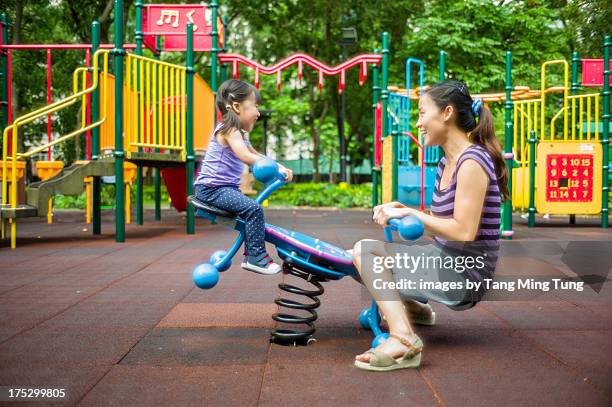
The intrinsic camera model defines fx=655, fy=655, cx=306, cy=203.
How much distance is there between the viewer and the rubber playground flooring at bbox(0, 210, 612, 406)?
241cm

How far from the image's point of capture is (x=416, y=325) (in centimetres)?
361

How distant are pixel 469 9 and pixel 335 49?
4.95 metres

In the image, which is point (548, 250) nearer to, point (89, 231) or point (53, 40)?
point (89, 231)

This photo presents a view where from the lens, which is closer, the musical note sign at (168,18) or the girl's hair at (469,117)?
the girl's hair at (469,117)

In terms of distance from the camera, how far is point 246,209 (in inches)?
135

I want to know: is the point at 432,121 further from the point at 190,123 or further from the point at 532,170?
the point at 532,170

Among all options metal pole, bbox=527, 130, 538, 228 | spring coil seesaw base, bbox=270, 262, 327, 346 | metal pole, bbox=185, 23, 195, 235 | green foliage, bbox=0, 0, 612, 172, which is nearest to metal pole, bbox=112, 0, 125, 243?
metal pole, bbox=185, 23, 195, 235

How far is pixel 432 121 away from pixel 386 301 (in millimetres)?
825

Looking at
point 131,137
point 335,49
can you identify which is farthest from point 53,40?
point 131,137

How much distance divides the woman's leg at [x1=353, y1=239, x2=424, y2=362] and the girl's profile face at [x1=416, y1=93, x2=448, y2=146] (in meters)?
0.55

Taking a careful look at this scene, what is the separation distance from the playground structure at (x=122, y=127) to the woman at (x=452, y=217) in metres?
5.91

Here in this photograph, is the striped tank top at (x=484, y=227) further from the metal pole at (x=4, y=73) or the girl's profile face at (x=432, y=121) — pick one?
the metal pole at (x=4, y=73)

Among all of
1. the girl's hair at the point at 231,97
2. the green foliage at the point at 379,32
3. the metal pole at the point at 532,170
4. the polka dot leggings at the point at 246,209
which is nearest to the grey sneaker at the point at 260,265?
the polka dot leggings at the point at 246,209

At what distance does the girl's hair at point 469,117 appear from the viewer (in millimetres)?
2889
